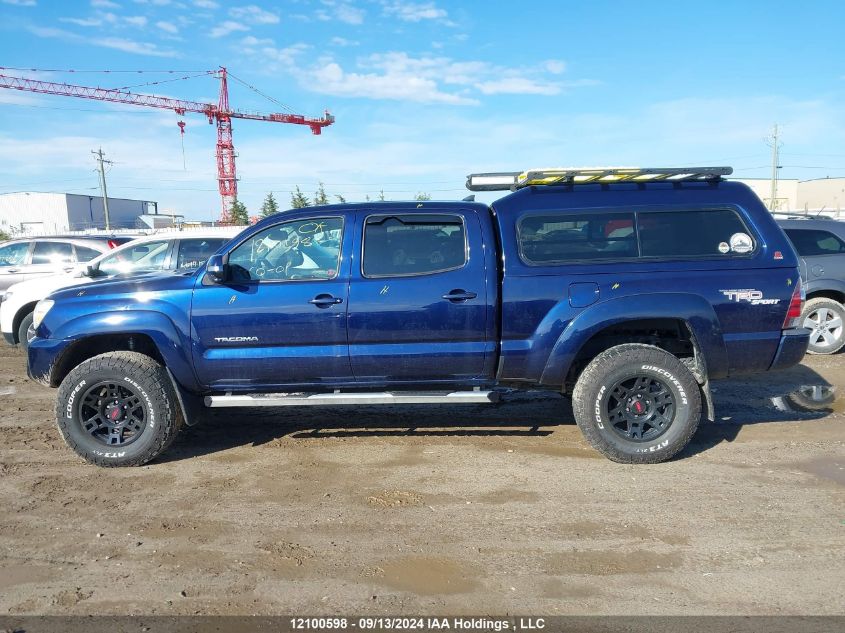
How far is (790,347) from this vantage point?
4.52 m

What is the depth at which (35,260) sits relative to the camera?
34.9 feet

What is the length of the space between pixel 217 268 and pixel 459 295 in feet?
5.97

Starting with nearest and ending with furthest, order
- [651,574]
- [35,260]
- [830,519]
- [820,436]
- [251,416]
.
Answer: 1. [651,574]
2. [830,519]
3. [820,436]
4. [251,416]
5. [35,260]

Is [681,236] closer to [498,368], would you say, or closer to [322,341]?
[498,368]

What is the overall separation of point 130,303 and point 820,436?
18.7ft

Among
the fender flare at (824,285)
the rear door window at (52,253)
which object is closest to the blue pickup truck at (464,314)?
the fender flare at (824,285)

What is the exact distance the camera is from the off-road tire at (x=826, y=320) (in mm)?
7974

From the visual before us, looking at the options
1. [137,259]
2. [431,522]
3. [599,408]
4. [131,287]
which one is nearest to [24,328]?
[137,259]

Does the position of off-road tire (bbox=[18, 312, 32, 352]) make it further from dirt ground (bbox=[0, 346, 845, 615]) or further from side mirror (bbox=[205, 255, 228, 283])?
side mirror (bbox=[205, 255, 228, 283])

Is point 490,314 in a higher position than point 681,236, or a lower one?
lower

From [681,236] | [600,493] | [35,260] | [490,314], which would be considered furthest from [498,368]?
[35,260]

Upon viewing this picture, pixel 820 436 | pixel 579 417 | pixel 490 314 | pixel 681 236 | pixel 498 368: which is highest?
pixel 681 236

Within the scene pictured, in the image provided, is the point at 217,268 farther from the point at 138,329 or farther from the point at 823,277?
the point at 823,277

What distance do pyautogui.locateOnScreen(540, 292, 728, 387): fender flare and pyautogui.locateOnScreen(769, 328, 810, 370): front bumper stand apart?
433 mm
